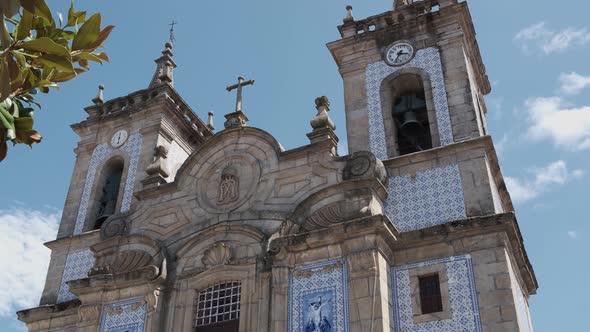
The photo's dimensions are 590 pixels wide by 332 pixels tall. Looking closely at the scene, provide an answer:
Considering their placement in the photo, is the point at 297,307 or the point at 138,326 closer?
the point at 297,307

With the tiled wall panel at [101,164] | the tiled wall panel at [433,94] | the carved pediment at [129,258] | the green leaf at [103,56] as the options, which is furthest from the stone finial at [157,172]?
the green leaf at [103,56]

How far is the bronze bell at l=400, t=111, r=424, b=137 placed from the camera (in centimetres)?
1623

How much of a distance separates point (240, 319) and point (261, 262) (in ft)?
3.99

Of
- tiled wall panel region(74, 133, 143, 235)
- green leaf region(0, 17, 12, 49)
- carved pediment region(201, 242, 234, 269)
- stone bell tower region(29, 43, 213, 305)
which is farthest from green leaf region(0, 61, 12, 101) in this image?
tiled wall panel region(74, 133, 143, 235)

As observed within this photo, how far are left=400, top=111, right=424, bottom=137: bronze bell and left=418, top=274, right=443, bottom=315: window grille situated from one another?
430 cm

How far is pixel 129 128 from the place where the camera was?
810 inches

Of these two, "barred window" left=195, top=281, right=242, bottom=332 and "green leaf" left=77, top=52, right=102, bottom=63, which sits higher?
"barred window" left=195, top=281, right=242, bottom=332

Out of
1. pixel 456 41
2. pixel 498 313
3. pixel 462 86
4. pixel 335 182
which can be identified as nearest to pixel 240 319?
pixel 335 182

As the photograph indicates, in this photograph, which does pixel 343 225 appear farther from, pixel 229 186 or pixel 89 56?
pixel 89 56

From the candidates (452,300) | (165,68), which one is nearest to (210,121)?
(165,68)

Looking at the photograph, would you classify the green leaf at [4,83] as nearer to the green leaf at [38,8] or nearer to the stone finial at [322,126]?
the green leaf at [38,8]

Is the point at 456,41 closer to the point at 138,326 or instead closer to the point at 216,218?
the point at 216,218

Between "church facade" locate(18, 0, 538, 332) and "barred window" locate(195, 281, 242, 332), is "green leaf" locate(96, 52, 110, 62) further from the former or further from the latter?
"barred window" locate(195, 281, 242, 332)

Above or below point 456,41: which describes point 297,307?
below
